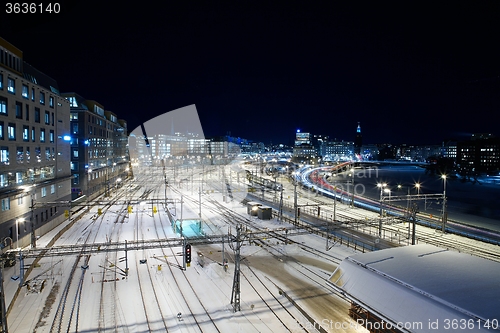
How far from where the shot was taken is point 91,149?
42.9 m

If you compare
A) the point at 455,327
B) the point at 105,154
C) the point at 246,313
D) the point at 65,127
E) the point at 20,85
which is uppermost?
the point at 20,85

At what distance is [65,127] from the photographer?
31484 millimetres

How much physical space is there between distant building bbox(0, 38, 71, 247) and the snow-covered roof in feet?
66.2

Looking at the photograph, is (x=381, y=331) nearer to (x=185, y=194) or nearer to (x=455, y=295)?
Result: (x=455, y=295)

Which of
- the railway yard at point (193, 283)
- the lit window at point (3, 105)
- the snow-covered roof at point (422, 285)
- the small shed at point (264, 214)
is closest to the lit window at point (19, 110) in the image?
the lit window at point (3, 105)

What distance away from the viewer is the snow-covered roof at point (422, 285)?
9625 millimetres

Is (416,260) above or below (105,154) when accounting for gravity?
below

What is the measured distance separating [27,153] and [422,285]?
2796 centimetres

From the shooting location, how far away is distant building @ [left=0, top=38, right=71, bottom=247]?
20.3m

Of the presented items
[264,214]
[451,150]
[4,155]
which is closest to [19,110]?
[4,155]

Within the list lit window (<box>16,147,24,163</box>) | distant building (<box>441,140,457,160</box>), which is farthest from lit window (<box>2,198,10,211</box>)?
distant building (<box>441,140,457,160</box>)

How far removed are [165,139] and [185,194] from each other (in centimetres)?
11467

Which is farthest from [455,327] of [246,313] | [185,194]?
[185,194]

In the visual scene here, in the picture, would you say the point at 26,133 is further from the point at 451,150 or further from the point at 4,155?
the point at 451,150
